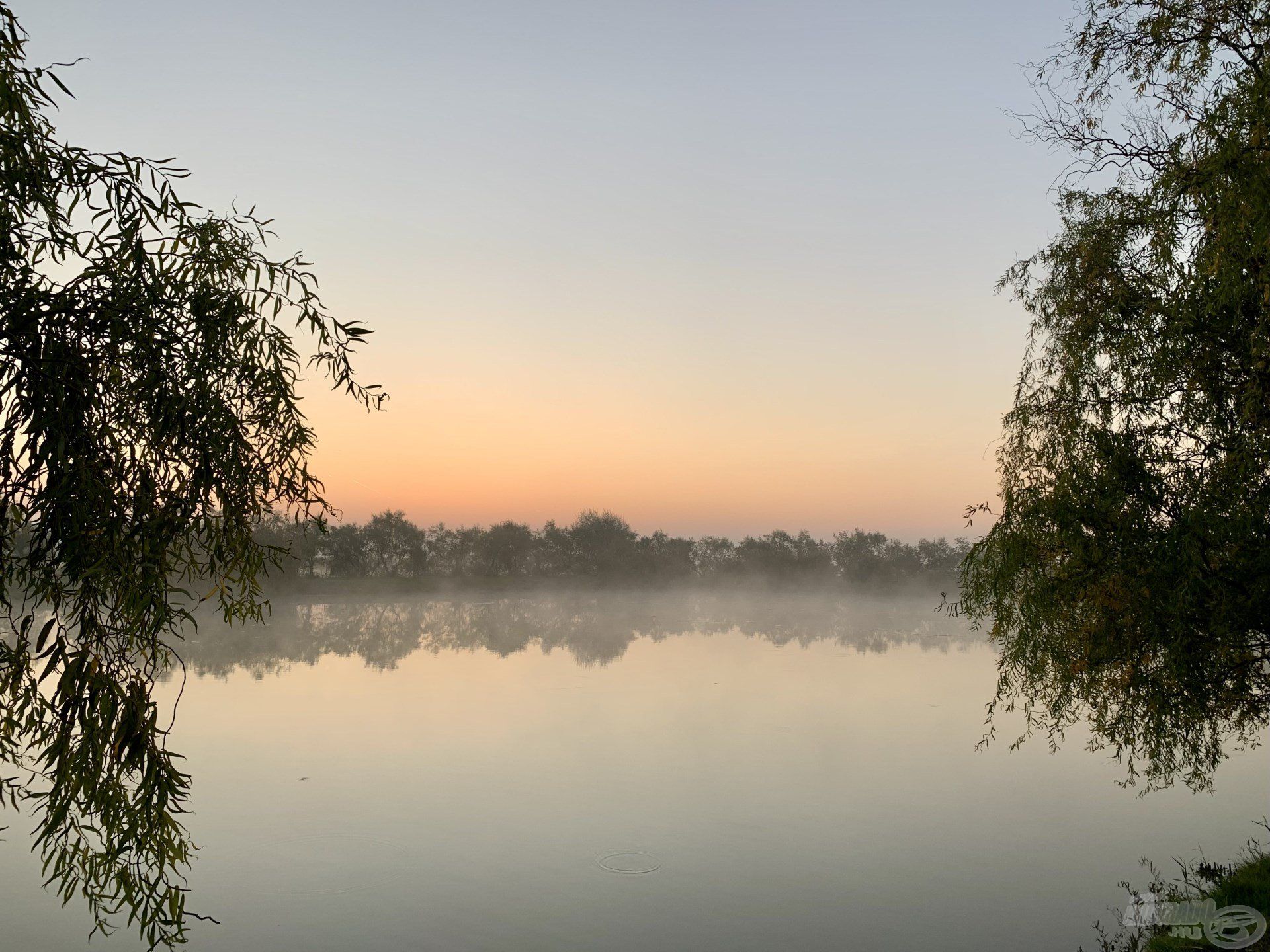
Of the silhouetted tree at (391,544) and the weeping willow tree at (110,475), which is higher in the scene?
the weeping willow tree at (110,475)

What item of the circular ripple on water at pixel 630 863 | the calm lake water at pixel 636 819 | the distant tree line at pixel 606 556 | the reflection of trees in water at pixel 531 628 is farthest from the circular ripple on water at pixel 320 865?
the distant tree line at pixel 606 556

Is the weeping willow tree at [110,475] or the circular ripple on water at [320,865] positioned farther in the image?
the circular ripple on water at [320,865]

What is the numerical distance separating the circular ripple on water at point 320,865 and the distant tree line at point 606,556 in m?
47.5

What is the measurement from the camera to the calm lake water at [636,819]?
7.91m

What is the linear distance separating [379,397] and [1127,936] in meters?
7.64

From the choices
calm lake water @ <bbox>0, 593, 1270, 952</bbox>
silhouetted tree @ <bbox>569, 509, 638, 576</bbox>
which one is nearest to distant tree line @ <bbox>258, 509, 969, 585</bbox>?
silhouetted tree @ <bbox>569, 509, 638, 576</bbox>

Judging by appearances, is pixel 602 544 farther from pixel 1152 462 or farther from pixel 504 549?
pixel 1152 462

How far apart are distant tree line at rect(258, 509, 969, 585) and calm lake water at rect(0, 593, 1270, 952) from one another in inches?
1390

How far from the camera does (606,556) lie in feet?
216

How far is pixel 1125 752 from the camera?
15.7 metres

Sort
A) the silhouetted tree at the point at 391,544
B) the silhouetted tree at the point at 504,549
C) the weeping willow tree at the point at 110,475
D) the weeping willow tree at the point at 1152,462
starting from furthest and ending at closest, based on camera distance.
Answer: the silhouetted tree at the point at 504,549, the silhouetted tree at the point at 391,544, the weeping willow tree at the point at 1152,462, the weeping willow tree at the point at 110,475

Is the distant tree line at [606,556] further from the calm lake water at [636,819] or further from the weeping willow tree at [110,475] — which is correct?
the weeping willow tree at [110,475]

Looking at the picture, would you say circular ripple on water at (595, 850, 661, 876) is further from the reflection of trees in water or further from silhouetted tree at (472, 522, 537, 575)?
silhouetted tree at (472, 522, 537, 575)

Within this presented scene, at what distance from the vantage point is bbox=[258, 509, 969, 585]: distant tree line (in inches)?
2260
